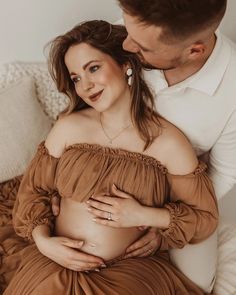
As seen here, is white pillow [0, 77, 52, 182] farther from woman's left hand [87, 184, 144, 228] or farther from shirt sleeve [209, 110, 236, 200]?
shirt sleeve [209, 110, 236, 200]

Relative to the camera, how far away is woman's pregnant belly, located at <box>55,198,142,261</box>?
1443 millimetres

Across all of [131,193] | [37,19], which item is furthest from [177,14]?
[37,19]

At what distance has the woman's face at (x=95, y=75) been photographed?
1.38 m

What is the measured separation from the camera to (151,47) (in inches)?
49.4

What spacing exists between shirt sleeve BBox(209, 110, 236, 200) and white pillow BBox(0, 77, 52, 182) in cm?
60

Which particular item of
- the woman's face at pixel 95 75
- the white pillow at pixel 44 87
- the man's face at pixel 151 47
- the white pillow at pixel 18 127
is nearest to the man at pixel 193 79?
the man's face at pixel 151 47

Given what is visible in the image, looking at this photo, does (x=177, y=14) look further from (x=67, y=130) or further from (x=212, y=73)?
(x=67, y=130)

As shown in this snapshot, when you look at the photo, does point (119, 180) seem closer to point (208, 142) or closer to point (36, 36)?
point (208, 142)

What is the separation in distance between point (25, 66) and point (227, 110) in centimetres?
77

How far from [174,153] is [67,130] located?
0.32m

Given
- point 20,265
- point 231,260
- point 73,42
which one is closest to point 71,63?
point 73,42

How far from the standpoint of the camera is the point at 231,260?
1.66 metres

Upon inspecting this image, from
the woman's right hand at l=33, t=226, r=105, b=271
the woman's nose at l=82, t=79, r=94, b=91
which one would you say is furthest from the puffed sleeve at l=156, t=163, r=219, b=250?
the woman's nose at l=82, t=79, r=94, b=91

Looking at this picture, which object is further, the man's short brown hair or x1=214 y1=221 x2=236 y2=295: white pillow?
x1=214 y1=221 x2=236 y2=295: white pillow
